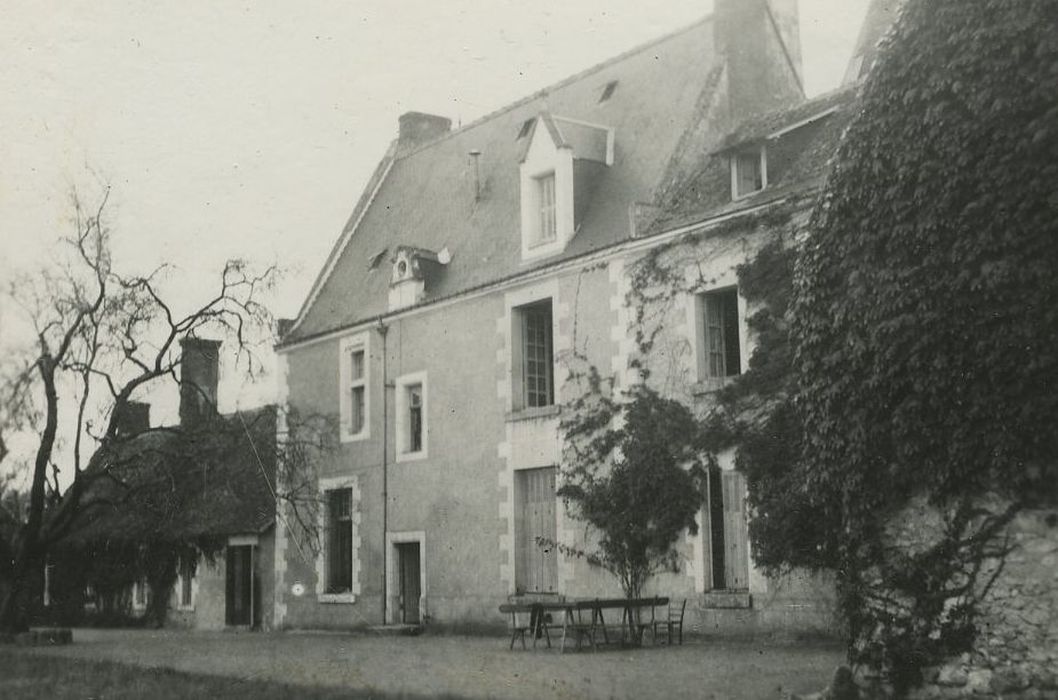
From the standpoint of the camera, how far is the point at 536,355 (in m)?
20.7

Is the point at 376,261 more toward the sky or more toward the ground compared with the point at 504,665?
more toward the sky

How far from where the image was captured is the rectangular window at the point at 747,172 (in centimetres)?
1775

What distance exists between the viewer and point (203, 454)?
21.3 metres

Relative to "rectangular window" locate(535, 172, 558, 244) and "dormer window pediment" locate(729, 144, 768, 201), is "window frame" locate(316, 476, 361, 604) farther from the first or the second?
"dormer window pediment" locate(729, 144, 768, 201)

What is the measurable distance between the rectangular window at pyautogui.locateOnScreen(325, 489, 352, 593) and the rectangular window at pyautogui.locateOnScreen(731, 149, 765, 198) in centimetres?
1056

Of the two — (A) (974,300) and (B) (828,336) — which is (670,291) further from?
(A) (974,300)

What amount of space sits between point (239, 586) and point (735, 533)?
14.7 m

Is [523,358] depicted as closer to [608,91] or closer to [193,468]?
[608,91]

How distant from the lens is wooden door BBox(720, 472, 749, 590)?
16453mm

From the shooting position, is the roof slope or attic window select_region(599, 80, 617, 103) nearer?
the roof slope

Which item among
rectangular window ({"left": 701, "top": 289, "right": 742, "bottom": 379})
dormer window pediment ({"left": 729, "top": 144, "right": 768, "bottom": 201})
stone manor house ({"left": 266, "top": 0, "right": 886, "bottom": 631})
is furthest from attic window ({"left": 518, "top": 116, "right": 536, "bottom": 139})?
rectangular window ({"left": 701, "top": 289, "right": 742, "bottom": 379})

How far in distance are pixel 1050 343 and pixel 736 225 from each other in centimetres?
806

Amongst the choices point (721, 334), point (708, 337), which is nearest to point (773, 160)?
point (721, 334)

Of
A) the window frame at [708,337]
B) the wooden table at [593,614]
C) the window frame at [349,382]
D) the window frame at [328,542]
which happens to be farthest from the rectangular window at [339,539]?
the window frame at [708,337]
